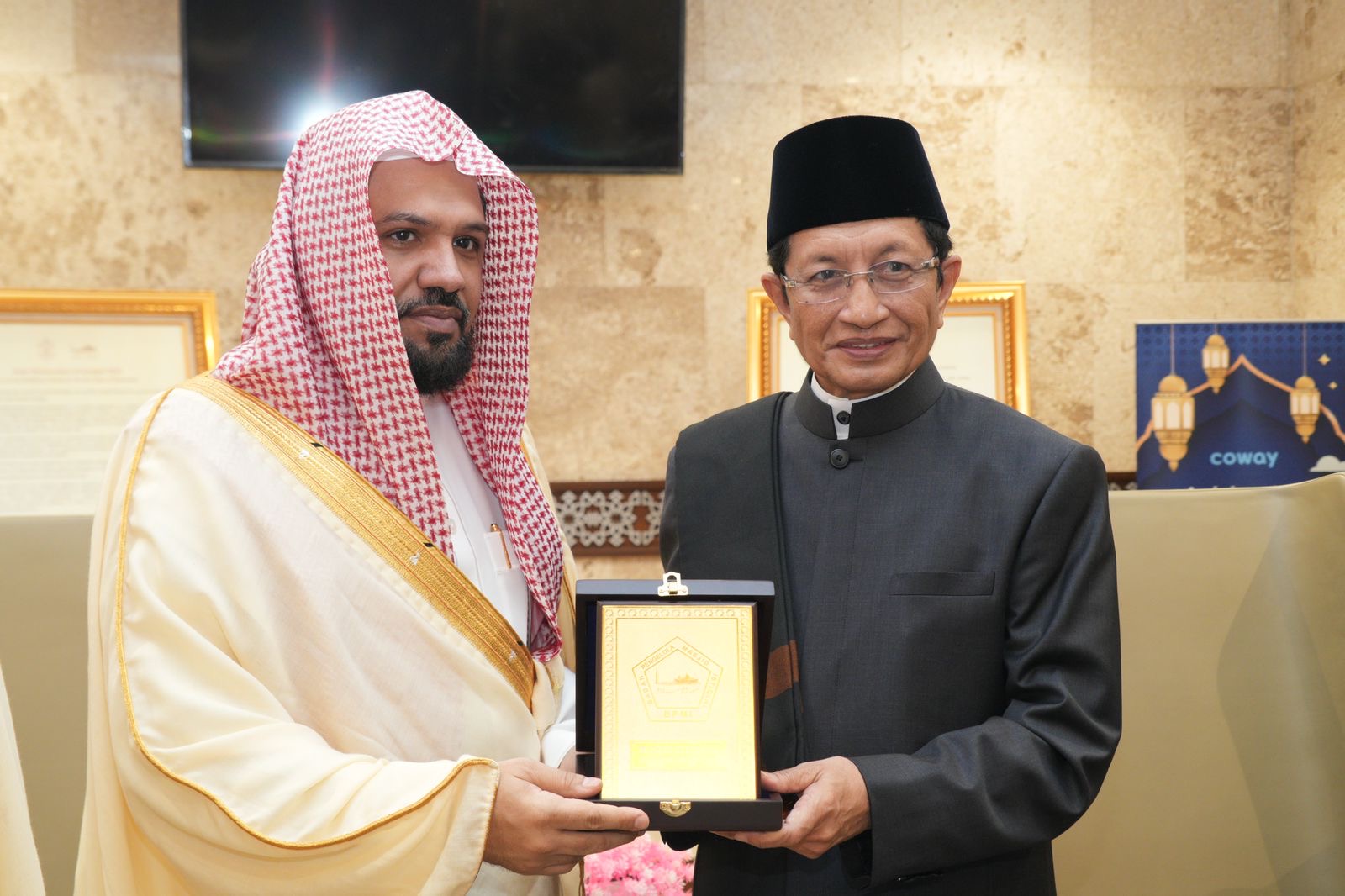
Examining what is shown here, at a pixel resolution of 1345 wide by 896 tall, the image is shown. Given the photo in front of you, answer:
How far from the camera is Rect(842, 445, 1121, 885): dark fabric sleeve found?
1665mm

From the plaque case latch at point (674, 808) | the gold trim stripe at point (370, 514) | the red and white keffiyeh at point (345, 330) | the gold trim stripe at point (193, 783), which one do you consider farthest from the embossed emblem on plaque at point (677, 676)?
the red and white keffiyeh at point (345, 330)

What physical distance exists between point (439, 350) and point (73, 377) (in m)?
2.57

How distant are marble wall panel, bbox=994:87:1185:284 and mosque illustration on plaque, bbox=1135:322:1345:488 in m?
0.52

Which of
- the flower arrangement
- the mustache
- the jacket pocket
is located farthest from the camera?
the flower arrangement

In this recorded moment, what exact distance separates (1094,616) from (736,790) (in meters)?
0.61

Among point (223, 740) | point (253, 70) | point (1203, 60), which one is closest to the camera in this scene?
point (223, 740)

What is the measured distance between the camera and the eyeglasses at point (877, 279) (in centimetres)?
189

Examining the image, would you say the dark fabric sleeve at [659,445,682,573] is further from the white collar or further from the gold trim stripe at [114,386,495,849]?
the gold trim stripe at [114,386,495,849]

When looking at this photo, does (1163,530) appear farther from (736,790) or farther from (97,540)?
(97,540)

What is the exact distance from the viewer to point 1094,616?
1749 mm

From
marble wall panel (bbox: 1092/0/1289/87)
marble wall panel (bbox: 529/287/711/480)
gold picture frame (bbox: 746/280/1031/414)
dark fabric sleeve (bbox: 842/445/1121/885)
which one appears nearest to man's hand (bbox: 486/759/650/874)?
dark fabric sleeve (bbox: 842/445/1121/885)

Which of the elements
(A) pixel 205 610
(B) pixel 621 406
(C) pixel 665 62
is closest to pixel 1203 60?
(C) pixel 665 62

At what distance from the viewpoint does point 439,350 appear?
2.05 meters

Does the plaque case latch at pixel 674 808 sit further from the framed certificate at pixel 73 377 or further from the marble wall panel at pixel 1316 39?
the marble wall panel at pixel 1316 39
